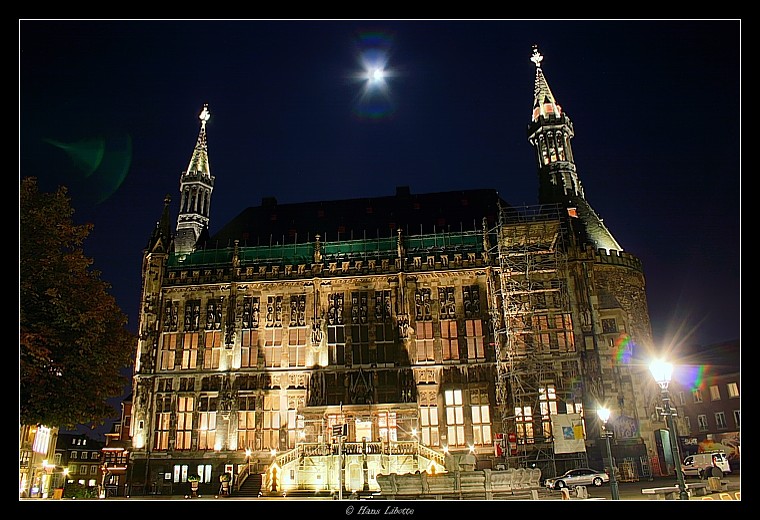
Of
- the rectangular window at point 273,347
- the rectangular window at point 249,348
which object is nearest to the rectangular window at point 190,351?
the rectangular window at point 249,348

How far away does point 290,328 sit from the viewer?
37156 millimetres

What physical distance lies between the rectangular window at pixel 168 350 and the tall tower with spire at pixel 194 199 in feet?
23.0

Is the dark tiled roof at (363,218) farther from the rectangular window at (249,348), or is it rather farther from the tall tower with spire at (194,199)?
the rectangular window at (249,348)

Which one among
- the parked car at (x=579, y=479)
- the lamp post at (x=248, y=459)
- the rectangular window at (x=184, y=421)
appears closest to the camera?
the parked car at (x=579, y=479)

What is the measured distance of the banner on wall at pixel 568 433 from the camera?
2881 centimetres

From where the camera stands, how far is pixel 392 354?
35.9m

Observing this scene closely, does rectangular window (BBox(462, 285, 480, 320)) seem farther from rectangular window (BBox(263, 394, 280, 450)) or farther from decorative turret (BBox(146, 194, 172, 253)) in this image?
decorative turret (BBox(146, 194, 172, 253))

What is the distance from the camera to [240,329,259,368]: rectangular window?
3672 centimetres

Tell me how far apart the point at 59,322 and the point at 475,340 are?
22255 millimetres

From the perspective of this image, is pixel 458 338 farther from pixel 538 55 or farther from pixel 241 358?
pixel 538 55

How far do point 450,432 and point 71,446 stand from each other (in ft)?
222

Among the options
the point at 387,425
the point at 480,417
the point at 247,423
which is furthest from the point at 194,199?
the point at 480,417

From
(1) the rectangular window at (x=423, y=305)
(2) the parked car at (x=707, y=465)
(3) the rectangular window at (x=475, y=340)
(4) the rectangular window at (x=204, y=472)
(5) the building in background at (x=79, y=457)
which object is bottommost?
(5) the building in background at (x=79, y=457)

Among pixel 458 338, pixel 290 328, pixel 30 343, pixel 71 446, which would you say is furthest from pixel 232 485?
pixel 71 446
